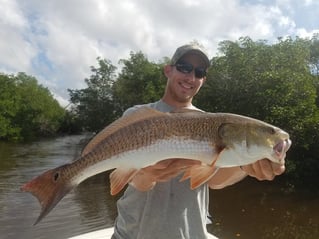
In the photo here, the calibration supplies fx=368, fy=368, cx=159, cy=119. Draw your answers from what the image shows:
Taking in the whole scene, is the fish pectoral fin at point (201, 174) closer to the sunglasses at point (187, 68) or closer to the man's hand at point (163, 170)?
the man's hand at point (163, 170)

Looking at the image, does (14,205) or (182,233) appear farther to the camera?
(14,205)

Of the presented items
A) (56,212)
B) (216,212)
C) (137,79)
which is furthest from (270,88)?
(137,79)

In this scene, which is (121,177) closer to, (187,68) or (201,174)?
(201,174)

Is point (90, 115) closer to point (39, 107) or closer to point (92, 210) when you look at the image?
point (39, 107)

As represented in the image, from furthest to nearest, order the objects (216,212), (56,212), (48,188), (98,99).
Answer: (98,99) < (216,212) < (56,212) < (48,188)

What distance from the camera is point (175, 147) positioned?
2.47 m

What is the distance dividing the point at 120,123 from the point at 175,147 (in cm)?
44

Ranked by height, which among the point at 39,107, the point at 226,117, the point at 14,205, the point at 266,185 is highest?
the point at 39,107

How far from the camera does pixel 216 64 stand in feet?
78.8

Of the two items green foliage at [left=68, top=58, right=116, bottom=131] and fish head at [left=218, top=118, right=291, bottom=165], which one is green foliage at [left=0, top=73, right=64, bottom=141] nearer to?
green foliage at [left=68, top=58, right=116, bottom=131]

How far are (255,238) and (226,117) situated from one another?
9958mm

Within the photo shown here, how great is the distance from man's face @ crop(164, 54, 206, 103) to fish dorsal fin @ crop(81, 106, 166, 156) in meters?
0.56

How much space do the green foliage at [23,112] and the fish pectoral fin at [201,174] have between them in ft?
153

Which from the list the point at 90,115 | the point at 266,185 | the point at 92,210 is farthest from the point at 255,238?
the point at 90,115
